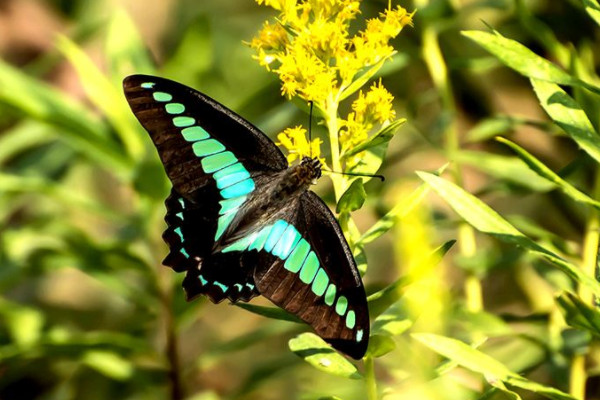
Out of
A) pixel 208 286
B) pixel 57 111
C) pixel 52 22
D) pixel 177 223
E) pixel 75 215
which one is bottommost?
pixel 208 286

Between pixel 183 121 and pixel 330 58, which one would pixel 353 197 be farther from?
pixel 183 121

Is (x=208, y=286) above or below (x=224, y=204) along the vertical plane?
below

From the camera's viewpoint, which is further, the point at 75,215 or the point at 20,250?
the point at 75,215

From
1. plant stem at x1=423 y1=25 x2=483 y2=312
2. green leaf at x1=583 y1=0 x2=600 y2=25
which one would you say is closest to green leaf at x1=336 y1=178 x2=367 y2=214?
green leaf at x1=583 y1=0 x2=600 y2=25

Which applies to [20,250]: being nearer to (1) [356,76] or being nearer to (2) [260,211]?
(2) [260,211]

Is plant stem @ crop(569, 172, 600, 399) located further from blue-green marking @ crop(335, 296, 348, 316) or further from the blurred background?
blue-green marking @ crop(335, 296, 348, 316)

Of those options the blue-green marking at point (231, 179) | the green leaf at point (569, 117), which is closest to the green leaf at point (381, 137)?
the green leaf at point (569, 117)

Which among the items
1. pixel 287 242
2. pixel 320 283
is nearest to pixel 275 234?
pixel 287 242

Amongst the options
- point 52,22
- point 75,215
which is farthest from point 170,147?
point 52,22
